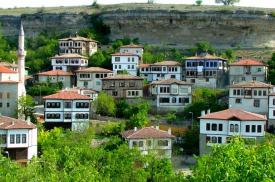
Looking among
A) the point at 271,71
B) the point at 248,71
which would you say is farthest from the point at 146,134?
the point at 248,71

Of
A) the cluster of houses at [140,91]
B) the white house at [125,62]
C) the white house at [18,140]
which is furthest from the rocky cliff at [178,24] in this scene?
the white house at [18,140]

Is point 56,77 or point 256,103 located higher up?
point 56,77

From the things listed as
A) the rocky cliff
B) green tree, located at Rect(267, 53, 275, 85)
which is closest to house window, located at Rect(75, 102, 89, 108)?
green tree, located at Rect(267, 53, 275, 85)

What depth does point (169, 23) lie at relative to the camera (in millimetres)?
79375

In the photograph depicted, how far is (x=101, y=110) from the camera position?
5528 cm

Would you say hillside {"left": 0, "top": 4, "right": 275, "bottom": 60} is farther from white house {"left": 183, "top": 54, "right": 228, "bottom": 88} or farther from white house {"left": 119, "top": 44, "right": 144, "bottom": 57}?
white house {"left": 183, "top": 54, "right": 228, "bottom": 88}

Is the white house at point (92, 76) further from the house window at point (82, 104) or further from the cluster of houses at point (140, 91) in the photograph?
the house window at point (82, 104)

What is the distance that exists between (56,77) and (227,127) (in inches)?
829

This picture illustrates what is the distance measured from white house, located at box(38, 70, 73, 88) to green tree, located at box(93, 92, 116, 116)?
865cm

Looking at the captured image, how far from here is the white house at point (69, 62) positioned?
6662cm

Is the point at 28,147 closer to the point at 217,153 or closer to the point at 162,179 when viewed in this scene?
the point at 162,179

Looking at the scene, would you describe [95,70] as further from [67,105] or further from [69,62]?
[67,105]

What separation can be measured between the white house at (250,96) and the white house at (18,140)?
14.6 meters

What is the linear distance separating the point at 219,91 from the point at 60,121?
11.8 metres
